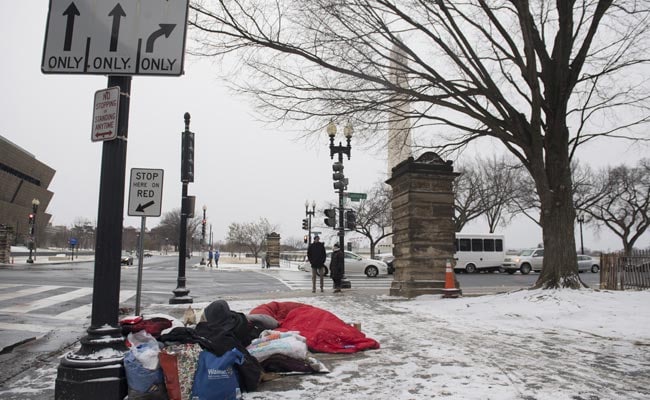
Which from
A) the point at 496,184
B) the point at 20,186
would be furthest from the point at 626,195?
the point at 20,186

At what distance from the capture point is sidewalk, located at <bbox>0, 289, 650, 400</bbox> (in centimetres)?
426

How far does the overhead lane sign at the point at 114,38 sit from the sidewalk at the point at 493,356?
288 centimetres

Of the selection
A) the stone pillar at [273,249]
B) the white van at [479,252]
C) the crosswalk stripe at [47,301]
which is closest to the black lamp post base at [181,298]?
the crosswalk stripe at [47,301]

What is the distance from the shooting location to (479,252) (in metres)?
31.0

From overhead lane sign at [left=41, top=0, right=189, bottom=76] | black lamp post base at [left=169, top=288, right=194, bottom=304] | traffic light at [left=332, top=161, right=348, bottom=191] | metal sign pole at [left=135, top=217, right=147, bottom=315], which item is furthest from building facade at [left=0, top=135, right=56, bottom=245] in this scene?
overhead lane sign at [left=41, top=0, right=189, bottom=76]

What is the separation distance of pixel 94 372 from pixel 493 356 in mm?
4320

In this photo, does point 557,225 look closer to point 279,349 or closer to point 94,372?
point 279,349

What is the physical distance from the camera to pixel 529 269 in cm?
3091

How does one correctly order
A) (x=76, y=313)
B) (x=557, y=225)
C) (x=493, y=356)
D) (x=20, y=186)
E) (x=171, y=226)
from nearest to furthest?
(x=493, y=356)
(x=76, y=313)
(x=557, y=225)
(x=20, y=186)
(x=171, y=226)

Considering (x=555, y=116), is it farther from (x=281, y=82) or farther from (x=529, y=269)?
(x=529, y=269)

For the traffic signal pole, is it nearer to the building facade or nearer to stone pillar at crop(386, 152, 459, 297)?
stone pillar at crop(386, 152, 459, 297)

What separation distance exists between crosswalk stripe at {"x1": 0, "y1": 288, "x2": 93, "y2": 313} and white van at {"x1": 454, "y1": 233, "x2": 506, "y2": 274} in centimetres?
2266

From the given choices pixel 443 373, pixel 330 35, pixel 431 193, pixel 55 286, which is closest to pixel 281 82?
pixel 330 35

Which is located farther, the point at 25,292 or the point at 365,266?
the point at 365,266
